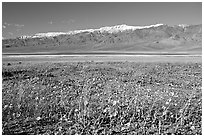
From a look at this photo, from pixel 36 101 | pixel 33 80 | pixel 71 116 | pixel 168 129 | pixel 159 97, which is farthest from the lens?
pixel 33 80

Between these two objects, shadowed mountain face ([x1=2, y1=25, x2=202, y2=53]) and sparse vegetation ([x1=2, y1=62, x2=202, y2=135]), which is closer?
sparse vegetation ([x1=2, y1=62, x2=202, y2=135])

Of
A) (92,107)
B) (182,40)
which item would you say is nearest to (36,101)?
(92,107)

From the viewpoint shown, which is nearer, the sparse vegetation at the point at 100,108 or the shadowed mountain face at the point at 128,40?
the sparse vegetation at the point at 100,108

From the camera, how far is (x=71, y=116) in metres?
6.68

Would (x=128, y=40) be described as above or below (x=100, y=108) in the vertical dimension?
below

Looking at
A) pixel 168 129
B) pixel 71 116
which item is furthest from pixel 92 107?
pixel 168 129

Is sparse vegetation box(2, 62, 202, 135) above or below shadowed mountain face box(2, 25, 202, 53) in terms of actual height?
above

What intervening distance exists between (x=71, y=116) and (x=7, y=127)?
140 cm

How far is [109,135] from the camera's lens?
5523 mm

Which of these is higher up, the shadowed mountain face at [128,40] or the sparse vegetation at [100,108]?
the sparse vegetation at [100,108]

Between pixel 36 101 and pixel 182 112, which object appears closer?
pixel 182 112

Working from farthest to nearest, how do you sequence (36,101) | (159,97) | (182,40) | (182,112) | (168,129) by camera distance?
(182,40) → (159,97) → (36,101) → (182,112) → (168,129)

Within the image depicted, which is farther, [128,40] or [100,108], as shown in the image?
[128,40]

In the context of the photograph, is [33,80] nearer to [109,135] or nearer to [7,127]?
[7,127]
